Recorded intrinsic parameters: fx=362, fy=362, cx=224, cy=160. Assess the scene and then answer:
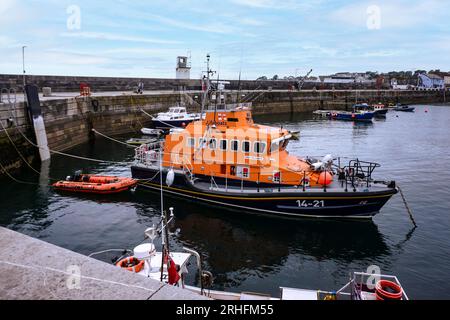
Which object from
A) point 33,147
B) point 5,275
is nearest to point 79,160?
point 33,147

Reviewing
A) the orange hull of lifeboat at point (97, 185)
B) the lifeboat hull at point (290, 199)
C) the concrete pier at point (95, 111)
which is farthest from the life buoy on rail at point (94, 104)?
the lifeboat hull at point (290, 199)

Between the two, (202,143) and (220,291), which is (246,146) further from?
(220,291)

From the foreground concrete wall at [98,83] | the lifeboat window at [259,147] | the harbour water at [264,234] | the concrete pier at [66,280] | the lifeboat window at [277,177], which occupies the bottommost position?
the harbour water at [264,234]

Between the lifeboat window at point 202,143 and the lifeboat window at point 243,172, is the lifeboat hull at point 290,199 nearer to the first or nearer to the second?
the lifeboat window at point 243,172

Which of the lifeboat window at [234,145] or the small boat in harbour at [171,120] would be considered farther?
the small boat in harbour at [171,120]

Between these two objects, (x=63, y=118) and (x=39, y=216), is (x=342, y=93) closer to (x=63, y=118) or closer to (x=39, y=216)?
(x=63, y=118)

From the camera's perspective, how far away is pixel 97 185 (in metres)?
18.4

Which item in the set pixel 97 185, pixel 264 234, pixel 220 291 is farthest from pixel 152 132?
pixel 220 291

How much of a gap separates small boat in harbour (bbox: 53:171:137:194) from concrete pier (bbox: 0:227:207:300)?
15215 mm

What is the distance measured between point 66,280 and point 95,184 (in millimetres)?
16363

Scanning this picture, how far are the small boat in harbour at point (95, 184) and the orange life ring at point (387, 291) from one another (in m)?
13.7

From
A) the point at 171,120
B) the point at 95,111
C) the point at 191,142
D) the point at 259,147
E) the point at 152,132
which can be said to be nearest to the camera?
the point at 259,147

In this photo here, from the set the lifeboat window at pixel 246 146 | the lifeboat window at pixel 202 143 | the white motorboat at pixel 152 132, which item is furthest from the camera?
the white motorboat at pixel 152 132

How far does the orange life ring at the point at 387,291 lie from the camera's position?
24.5 ft
